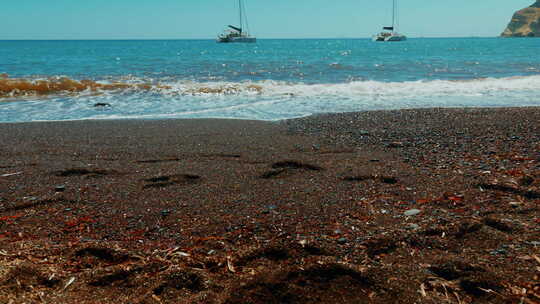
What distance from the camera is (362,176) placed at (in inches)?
150

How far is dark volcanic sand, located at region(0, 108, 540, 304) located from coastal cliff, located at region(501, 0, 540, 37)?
166260 mm

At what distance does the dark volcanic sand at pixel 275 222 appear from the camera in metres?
1.97

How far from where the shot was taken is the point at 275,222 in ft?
9.02

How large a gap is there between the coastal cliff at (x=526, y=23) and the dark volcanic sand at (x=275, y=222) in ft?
545

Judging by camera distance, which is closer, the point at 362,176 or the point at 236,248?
the point at 236,248

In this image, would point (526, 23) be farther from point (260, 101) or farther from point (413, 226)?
point (413, 226)

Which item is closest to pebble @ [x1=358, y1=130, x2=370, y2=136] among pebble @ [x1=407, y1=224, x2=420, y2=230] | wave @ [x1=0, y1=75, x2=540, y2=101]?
pebble @ [x1=407, y1=224, x2=420, y2=230]

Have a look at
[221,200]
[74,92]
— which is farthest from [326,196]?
[74,92]

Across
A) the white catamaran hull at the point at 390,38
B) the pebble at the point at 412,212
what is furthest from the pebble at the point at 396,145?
the white catamaran hull at the point at 390,38

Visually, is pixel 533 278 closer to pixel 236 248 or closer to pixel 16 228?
pixel 236 248

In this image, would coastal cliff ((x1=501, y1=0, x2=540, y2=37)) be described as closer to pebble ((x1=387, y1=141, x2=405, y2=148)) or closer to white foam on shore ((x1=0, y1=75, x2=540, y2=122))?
white foam on shore ((x1=0, y1=75, x2=540, y2=122))

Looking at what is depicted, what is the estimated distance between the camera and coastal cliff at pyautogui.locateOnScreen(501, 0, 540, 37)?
136m

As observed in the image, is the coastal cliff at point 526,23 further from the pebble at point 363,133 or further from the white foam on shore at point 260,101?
the pebble at point 363,133

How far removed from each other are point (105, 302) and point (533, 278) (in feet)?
7.37
